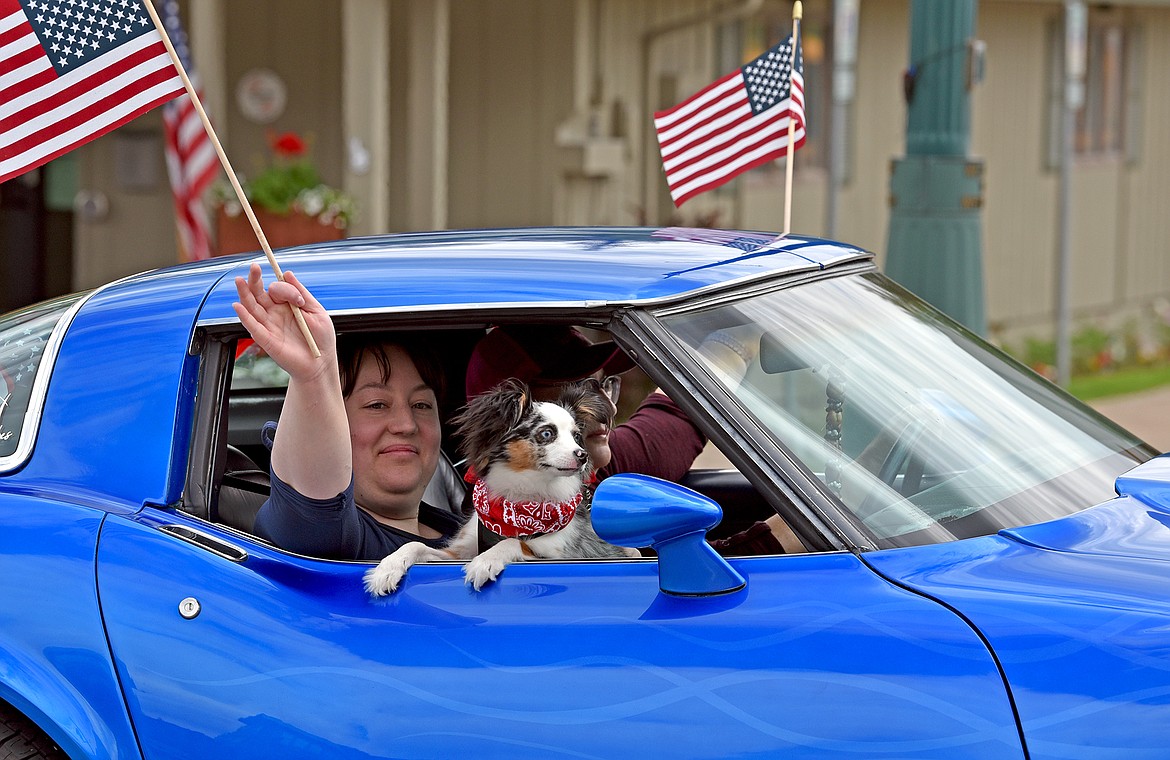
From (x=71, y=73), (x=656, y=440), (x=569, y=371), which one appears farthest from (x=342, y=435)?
(x=656, y=440)

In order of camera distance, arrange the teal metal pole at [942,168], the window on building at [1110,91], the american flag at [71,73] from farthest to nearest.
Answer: the window on building at [1110,91]
the teal metal pole at [942,168]
the american flag at [71,73]

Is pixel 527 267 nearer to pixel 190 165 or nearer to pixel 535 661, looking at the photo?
pixel 535 661

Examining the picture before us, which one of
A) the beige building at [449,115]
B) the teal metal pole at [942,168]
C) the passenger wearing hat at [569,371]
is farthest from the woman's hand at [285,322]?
the beige building at [449,115]

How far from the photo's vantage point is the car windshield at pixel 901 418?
2.72m

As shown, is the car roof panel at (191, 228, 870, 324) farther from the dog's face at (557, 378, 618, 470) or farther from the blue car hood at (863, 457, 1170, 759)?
the blue car hood at (863, 457, 1170, 759)

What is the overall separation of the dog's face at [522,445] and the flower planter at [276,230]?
7.03 metres

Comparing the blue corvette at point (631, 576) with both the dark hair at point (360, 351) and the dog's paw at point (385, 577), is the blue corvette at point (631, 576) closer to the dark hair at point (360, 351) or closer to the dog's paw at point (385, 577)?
the dog's paw at point (385, 577)

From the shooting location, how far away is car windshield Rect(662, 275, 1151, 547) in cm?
272

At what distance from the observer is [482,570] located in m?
2.62

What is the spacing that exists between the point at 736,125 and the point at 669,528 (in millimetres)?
2463

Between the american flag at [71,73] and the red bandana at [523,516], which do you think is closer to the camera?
the red bandana at [523,516]

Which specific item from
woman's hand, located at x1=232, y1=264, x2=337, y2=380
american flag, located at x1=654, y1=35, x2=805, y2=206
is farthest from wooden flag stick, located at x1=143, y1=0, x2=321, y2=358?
american flag, located at x1=654, y1=35, x2=805, y2=206

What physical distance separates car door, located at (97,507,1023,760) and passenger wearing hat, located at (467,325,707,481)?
75 cm

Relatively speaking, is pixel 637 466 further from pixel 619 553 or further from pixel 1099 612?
pixel 1099 612
